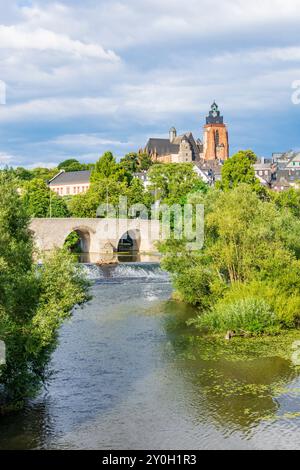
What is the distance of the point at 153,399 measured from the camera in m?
21.1

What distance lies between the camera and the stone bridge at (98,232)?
64.6 metres

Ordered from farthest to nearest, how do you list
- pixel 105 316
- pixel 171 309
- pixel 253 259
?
pixel 171 309, pixel 105 316, pixel 253 259

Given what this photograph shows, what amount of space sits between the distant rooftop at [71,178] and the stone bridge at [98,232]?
56.2m

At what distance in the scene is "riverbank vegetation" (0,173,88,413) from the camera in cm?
1894

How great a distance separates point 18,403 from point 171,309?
60.5 ft

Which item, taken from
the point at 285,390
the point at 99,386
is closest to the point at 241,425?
the point at 285,390

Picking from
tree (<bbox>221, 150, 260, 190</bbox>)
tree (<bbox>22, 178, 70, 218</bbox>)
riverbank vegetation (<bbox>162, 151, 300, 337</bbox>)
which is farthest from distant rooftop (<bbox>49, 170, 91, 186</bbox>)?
riverbank vegetation (<bbox>162, 151, 300, 337</bbox>)

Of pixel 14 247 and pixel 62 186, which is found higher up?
pixel 62 186

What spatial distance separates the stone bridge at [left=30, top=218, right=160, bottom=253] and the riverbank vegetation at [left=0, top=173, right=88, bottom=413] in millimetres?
41735

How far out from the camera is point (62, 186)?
452 feet

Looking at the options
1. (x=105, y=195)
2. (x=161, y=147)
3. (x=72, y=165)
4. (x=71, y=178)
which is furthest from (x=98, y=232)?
(x=161, y=147)

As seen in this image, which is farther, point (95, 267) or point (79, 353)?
point (95, 267)
